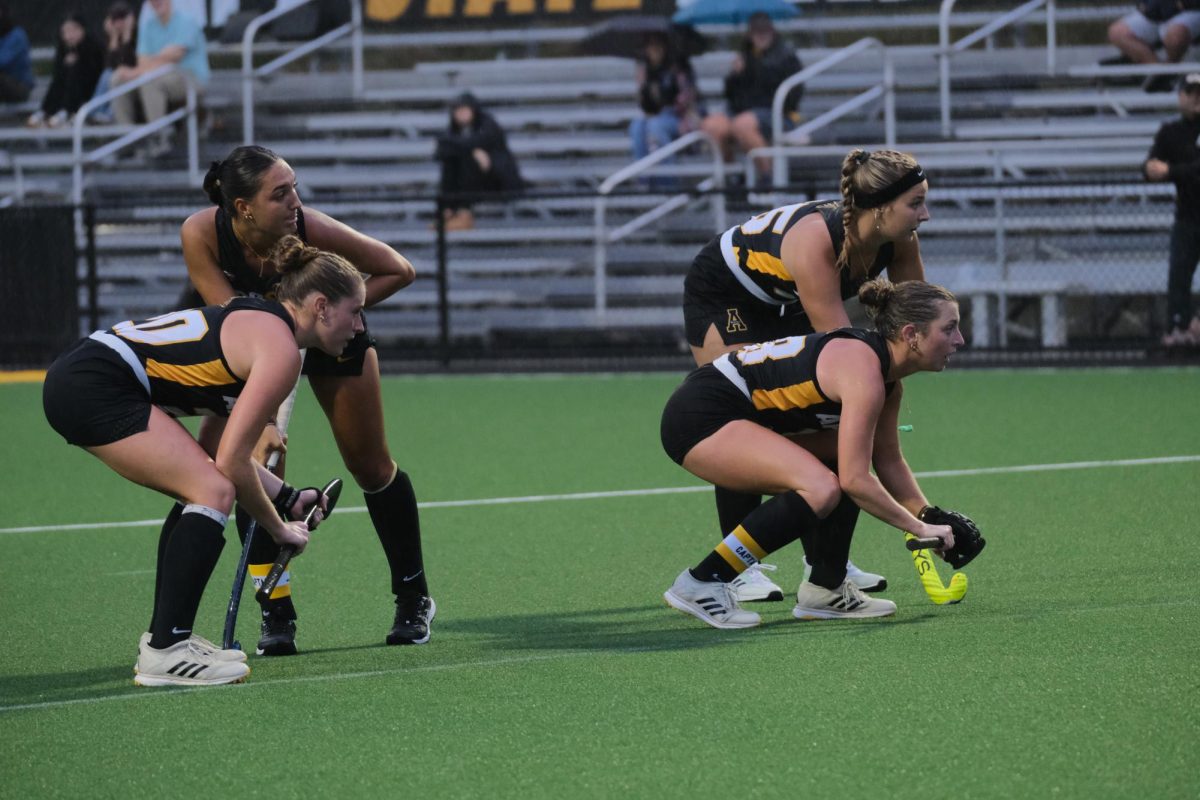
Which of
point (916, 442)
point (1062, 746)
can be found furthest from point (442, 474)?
point (1062, 746)

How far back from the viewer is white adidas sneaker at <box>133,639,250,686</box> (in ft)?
16.0

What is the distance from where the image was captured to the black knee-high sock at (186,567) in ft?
16.0

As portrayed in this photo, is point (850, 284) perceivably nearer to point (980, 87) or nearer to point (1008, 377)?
point (1008, 377)

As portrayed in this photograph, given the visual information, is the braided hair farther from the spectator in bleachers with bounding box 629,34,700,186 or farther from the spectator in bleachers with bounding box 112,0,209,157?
the spectator in bleachers with bounding box 112,0,209,157

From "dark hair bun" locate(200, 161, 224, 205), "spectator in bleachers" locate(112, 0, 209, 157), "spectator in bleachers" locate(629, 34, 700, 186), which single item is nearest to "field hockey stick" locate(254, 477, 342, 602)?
"dark hair bun" locate(200, 161, 224, 205)

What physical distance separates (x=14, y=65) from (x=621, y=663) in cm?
1810

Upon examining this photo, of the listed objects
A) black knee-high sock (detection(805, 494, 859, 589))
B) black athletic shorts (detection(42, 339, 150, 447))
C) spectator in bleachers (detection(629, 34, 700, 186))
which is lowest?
black knee-high sock (detection(805, 494, 859, 589))

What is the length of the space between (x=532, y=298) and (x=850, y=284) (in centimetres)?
1101

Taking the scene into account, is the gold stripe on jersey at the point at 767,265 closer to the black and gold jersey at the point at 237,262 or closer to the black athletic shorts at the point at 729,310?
the black athletic shorts at the point at 729,310

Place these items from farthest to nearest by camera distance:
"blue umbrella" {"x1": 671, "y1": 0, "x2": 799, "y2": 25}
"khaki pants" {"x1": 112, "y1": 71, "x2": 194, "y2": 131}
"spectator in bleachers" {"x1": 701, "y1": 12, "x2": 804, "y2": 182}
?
"khaki pants" {"x1": 112, "y1": 71, "x2": 194, "y2": 131} → "blue umbrella" {"x1": 671, "y1": 0, "x2": 799, "y2": 25} → "spectator in bleachers" {"x1": 701, "y1": 12, "x2": 804, "y2": 182}

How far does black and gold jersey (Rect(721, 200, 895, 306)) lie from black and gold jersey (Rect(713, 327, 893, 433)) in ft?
1.05

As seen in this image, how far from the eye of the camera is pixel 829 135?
17.6m

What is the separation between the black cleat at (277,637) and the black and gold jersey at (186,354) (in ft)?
2.40

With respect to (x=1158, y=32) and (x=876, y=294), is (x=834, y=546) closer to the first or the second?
(x=876, y=294)
